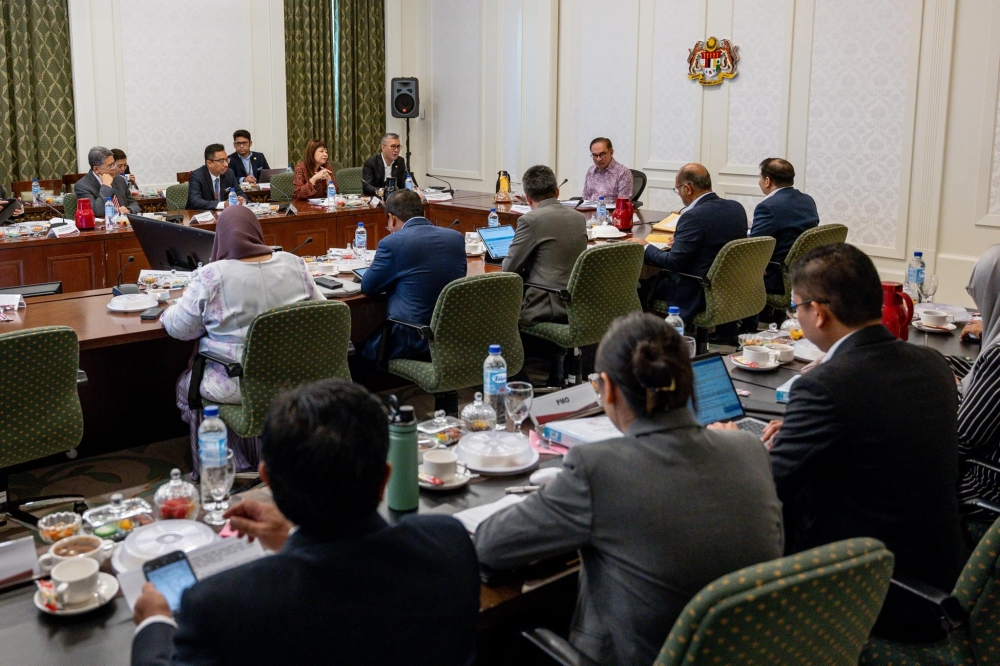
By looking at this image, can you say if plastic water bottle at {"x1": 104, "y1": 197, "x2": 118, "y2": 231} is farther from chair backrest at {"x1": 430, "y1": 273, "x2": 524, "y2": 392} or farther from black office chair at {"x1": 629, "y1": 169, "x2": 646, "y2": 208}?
black office chair at {"x1": 629, "y1": 169, "x2": 646, "y2": 208}

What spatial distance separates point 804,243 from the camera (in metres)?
5.38

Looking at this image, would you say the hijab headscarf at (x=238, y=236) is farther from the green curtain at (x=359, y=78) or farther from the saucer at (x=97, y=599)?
the green curtain at (x=359, y=78)

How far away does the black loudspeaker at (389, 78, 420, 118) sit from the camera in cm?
1088

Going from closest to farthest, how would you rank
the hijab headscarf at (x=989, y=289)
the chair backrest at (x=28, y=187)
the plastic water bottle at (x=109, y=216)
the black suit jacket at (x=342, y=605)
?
the black suit jacket at (x=342, y=605) < the hijab headscarf at (x=989, y=289) < the plastic water bottle at (x=109, y=216) < the chair backrest at (x=28, y=187)

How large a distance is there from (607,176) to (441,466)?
5.97 metres

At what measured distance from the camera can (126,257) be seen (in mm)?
6336

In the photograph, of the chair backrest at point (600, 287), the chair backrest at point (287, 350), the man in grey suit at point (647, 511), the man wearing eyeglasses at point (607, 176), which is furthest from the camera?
the man wearing eyeglasses at point (607, 176)

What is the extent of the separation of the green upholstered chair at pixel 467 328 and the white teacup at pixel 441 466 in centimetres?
164

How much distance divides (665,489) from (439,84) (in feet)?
33.6

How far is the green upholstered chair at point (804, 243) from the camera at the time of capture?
536cm

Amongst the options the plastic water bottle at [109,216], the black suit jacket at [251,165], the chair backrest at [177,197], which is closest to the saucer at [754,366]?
the plastic water bottle at [109,216]

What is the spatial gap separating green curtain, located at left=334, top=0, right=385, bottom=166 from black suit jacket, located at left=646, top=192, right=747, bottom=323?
260 inches

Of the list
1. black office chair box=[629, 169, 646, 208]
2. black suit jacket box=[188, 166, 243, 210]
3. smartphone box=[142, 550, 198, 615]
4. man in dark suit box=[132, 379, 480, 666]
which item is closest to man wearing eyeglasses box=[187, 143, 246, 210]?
black suit jacket box=[188, 166, 243, 210]

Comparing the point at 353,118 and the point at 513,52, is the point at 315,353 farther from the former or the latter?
the point at 353,118
